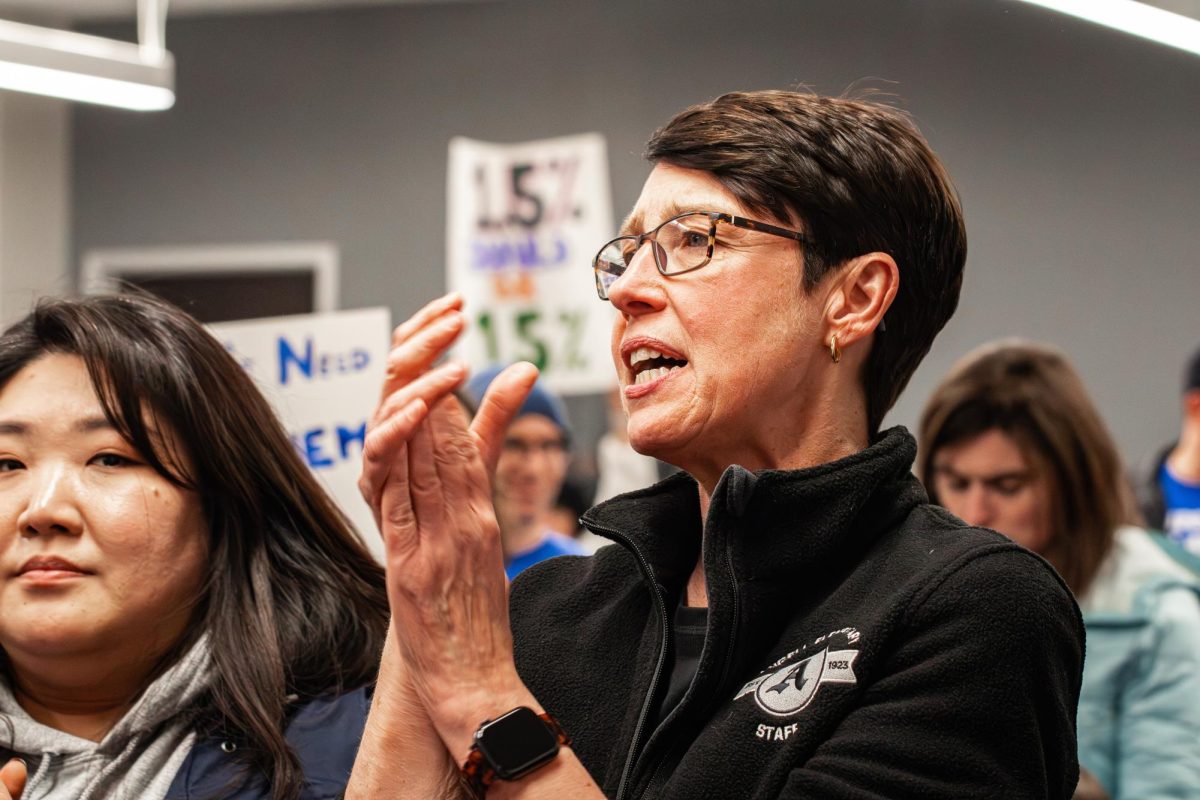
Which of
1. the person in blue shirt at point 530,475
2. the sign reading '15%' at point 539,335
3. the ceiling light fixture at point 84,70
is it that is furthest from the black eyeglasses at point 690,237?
the sign reading '15%' at point 539,335

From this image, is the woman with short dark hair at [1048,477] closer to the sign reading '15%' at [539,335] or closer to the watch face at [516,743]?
the watch face at [516,743]

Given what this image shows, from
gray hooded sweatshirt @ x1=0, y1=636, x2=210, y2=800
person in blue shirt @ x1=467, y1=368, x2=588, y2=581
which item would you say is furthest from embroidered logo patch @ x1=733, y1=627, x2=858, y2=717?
person in blue shirt @ x1=467, y1=368, x2=588, y2=581

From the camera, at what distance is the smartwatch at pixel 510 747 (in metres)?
1.25

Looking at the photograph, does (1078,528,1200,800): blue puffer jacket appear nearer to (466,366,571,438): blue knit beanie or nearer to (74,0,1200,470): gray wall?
(466,366,571,438): blue knit beanie

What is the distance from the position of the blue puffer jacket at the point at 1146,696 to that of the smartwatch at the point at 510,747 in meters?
1.45

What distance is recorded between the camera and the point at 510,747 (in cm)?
125

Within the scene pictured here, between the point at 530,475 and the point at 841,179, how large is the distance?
2.59 meters

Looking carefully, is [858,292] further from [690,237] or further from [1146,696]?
[1146,696]

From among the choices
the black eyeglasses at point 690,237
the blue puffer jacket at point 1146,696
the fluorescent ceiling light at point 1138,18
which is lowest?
the blue puffer jacket at point 1146,696

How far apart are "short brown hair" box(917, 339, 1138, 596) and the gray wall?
11.4 feet

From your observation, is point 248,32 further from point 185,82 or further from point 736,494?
point 736,494

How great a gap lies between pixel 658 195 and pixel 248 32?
656 cm

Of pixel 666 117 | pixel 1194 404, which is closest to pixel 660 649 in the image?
pixel 1194 404

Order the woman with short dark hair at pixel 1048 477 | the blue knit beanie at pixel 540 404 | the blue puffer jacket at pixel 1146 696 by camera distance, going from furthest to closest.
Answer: the blue knit beanie at pixel 540 404 → the woman with short dark hair at pixel 1048 477 → the blue puffer jacket at pixel 1146 696
